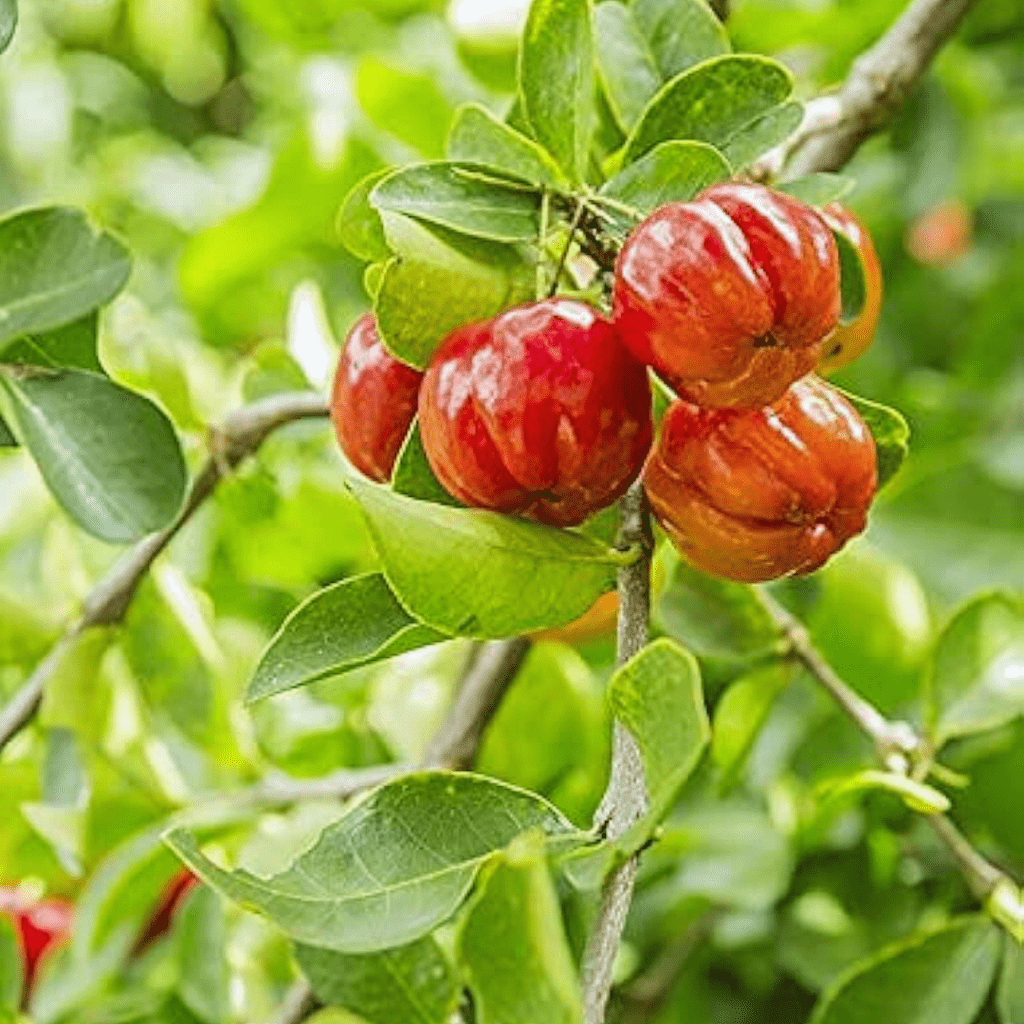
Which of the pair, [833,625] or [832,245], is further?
[833,625]

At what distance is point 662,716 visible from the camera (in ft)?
2.22

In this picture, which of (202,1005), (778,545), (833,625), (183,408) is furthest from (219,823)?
(778,545)

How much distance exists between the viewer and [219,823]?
44.8 inches

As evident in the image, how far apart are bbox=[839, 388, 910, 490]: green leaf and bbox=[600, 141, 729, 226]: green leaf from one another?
11cm

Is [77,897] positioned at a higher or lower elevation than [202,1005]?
lower

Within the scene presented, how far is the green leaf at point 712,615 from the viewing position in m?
1.00

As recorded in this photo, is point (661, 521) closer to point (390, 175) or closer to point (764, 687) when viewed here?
point (390, 175)

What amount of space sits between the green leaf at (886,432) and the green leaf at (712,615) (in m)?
0.15

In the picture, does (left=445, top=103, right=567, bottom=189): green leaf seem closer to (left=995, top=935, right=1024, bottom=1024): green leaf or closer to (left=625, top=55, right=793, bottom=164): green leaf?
(left=625, top=55, right=793, bottom=164): green leaf

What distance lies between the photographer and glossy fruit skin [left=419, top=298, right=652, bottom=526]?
0.72 m

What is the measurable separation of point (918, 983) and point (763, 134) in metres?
0.38

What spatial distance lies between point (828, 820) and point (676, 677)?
0.48 metres

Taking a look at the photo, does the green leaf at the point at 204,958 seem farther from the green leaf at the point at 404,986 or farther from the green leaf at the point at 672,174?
the green leaf at the point at 672,174

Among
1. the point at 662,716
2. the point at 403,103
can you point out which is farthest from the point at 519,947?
the point at 403,103
